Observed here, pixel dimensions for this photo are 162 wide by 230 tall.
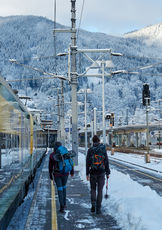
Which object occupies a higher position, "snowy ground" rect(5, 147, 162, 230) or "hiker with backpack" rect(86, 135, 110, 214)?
"hiker with backpack" rect(86, 135, 110, 214)

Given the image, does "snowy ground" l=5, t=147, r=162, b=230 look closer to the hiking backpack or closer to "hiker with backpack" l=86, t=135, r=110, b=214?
"hiker with backpack" l=86, t=135, r=110, b=214

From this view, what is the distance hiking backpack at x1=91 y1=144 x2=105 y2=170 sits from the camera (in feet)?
30.9

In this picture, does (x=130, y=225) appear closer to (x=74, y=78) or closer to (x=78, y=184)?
(x=78, y=184)

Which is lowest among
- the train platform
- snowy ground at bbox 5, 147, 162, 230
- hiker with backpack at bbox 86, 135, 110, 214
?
the train platform

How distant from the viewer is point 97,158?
371 inches

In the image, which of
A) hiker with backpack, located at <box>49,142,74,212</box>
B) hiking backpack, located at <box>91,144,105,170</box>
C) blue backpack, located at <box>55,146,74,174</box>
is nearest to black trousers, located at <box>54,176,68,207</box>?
hiker with backpack, located at <box>49,142,74,212</box>

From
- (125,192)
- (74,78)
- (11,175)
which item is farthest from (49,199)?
(74,78)

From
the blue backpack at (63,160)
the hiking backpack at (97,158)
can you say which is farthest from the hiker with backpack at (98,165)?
the blue backpack at (63,160)

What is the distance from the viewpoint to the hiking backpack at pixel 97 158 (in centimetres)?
941

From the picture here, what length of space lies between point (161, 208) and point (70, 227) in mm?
1982

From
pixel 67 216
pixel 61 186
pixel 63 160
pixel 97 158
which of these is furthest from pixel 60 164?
pixel 67 216

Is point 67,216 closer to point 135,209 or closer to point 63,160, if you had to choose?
point 63,160

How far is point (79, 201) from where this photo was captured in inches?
462

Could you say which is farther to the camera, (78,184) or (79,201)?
(78,184)
